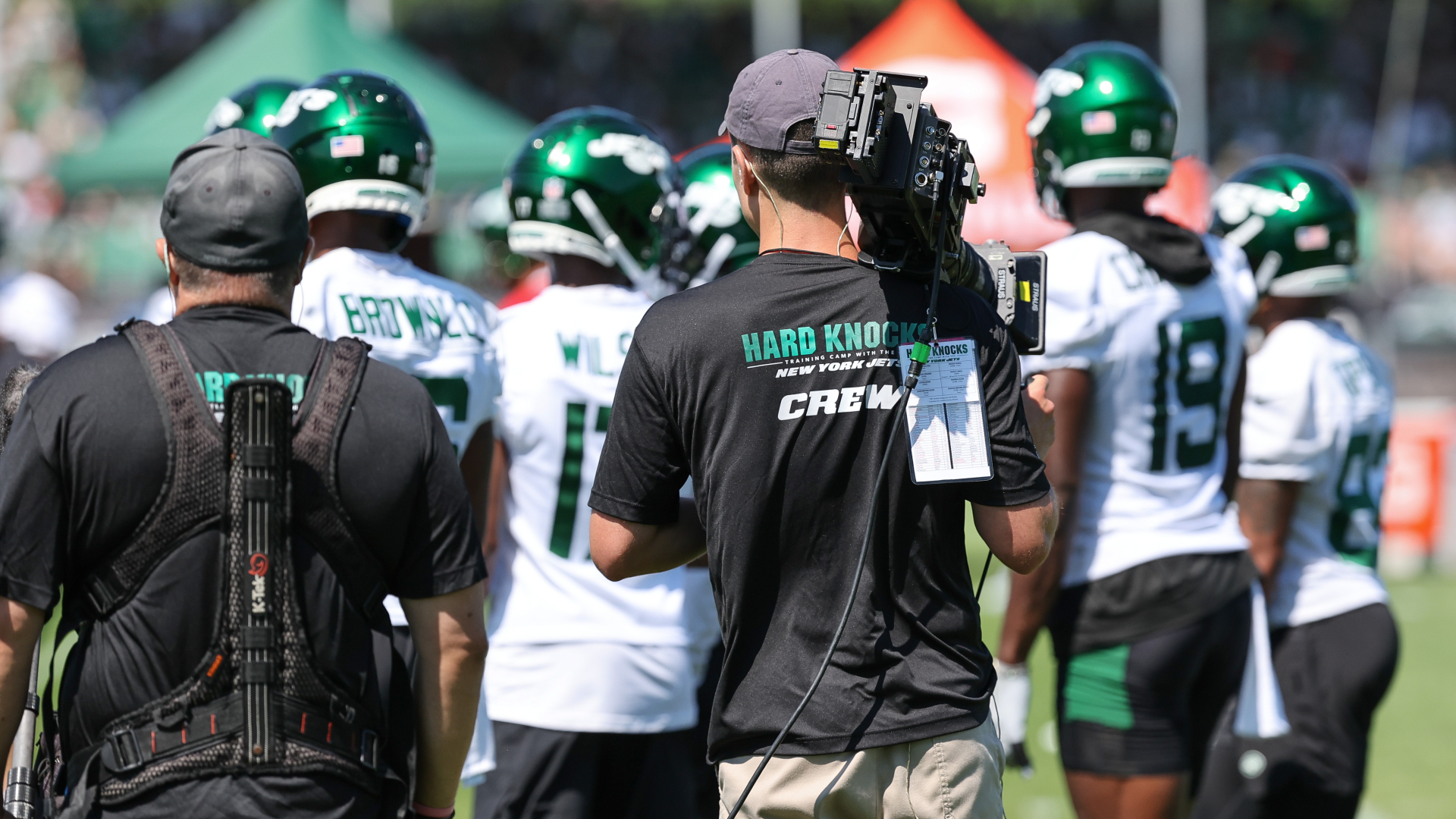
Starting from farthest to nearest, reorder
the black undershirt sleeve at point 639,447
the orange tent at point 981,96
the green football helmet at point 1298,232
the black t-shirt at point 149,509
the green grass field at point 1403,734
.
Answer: the orange tent at point 981,96
the green grass field at point 1403,734
the green football helmet at point 1298,232
the black undershirt sleeve at point 639,447
the black t-shirt at point 149,509

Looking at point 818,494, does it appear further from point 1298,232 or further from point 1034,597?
point 1298,232

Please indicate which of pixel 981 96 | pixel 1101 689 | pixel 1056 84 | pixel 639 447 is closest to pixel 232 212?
pixel 639 447

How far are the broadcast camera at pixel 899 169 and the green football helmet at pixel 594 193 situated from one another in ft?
5.72

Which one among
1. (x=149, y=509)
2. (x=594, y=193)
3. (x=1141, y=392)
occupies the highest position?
(x=594, y=193)

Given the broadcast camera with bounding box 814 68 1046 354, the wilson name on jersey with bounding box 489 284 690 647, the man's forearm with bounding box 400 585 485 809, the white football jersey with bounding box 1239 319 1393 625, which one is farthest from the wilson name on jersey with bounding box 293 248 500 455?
the white football jersey with bounding box 1239 319 1393 625

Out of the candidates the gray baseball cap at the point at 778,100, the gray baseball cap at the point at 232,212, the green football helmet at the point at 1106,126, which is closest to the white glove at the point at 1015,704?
the green football helmet at the point at 1106,126

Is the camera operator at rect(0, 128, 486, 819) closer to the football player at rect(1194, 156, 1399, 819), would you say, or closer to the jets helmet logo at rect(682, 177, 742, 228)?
the jets helmet logo at rect(682, 177, 742, 228)

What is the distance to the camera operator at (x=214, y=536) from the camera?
2.58 metres

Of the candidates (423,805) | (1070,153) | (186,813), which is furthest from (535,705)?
(1070,153)

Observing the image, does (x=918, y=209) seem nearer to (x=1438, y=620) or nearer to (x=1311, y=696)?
(x=1311, y=696)

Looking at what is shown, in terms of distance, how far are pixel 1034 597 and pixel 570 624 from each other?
52.3 inches

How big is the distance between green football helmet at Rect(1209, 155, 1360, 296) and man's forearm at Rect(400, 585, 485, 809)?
3.27 meters

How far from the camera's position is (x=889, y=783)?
8.87 feet

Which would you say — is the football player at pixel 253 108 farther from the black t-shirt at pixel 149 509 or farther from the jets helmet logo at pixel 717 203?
the black t-shirt at pixel 149 509
